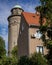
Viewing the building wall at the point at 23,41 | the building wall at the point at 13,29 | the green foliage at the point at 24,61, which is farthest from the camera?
the building wall at the point at 13,29

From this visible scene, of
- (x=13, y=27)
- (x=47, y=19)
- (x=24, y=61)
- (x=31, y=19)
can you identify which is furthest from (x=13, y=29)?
(x=47, y=19)

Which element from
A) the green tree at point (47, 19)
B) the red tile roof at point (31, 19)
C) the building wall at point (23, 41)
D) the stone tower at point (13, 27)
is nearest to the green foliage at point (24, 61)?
the green tree at point (47, 19)

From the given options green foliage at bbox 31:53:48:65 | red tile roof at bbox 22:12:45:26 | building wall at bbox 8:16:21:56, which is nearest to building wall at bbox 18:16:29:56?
red tile roof at bbox 22:12:45:26

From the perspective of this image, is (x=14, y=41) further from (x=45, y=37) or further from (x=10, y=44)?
(x=45, y=37)

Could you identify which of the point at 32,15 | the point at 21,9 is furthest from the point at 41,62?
the point at 21,9

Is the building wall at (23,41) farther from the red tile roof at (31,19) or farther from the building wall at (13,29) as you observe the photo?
the building wall at (13,29)

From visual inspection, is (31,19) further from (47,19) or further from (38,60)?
(47,19)

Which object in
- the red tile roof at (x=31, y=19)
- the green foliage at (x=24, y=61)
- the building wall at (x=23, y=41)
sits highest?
the red tile roof at (x=31, y=19)

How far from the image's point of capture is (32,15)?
53.0m

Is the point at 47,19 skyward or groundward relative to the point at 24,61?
skyward

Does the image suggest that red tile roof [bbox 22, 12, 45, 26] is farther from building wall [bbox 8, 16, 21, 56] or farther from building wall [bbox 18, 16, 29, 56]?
building wall [bbox 8, 16, 21, 56]

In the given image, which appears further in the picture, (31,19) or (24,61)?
(31,19)

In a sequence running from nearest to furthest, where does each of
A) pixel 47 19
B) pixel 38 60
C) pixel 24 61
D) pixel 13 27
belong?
pixel 47 19, pixel 38 60, pixel 24 61, pixel 13 27

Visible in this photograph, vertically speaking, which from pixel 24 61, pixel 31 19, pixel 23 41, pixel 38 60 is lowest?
pixel 24 61
